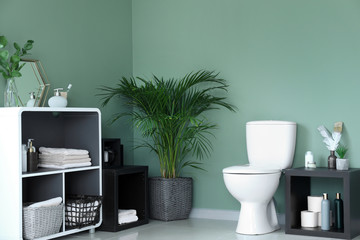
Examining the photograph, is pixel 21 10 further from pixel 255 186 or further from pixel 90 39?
pixel 255 186

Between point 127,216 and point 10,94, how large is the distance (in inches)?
49.8

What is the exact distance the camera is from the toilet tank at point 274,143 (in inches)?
154

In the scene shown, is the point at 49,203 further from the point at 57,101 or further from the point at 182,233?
the point at 182,233

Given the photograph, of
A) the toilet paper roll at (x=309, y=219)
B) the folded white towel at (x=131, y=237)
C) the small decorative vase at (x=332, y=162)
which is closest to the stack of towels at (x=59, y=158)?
the folded white towel at (x=131, y=237)

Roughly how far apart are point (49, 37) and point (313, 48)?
1982 mm

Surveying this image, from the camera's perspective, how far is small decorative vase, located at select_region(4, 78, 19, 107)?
347cm

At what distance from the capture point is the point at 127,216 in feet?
13.1

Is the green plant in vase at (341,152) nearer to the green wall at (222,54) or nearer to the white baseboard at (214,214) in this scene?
the green wall at (222,54)

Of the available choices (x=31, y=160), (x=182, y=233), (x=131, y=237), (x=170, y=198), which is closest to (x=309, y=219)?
(x=182, y=233)

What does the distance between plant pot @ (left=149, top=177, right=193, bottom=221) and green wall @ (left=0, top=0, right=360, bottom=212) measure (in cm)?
19

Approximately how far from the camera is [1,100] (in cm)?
351

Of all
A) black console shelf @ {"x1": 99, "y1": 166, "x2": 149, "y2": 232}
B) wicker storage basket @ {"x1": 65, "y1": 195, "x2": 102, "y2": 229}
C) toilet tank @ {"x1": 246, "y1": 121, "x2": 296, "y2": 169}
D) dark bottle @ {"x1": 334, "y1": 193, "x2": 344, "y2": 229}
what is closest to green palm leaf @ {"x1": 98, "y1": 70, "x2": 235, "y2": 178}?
black console shelf @ {"x1": 99, "y1": 166, "x2": 149, "y2": 232}

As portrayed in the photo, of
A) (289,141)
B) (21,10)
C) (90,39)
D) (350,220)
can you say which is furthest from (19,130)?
(350,220)

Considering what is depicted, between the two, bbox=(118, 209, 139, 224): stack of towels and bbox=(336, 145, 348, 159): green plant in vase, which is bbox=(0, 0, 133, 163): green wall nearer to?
bbox=(118, 209, 139, 224): stack of towels
